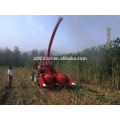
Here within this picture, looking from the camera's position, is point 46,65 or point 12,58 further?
point 12,58

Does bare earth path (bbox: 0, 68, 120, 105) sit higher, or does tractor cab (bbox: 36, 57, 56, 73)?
tractor cab (bbox: 36, 57, 56, 73)

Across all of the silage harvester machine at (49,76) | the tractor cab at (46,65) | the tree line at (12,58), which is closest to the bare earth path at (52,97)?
the silage harvester machine at (49,76)

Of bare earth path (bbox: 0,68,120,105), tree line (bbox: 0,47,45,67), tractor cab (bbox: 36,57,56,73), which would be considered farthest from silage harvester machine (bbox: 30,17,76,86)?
tree line (bbox: 0,47,45,67)

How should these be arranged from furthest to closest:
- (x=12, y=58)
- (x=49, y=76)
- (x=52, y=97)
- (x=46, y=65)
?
(x=12, y=58)
(x=46, y=65)
(x=49, y=76)
(x=52, y=97)

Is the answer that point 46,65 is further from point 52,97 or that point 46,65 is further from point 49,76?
point 52,97

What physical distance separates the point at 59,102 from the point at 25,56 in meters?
40.1

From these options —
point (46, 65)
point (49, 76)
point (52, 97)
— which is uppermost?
point (46, 65)

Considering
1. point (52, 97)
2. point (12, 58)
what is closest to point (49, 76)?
point (52, 97)

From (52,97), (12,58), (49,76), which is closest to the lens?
(52,97)

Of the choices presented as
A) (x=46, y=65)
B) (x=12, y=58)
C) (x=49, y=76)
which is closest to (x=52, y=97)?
(x=49, y=76)

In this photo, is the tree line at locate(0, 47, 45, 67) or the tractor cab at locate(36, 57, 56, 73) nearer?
the tractor cab at locate(36, 57, 56, 73)

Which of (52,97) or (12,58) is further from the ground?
(12,58)

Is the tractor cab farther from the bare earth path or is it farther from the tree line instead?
the tree line

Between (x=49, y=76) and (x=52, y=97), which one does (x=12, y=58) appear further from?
(x=52, y=97)
